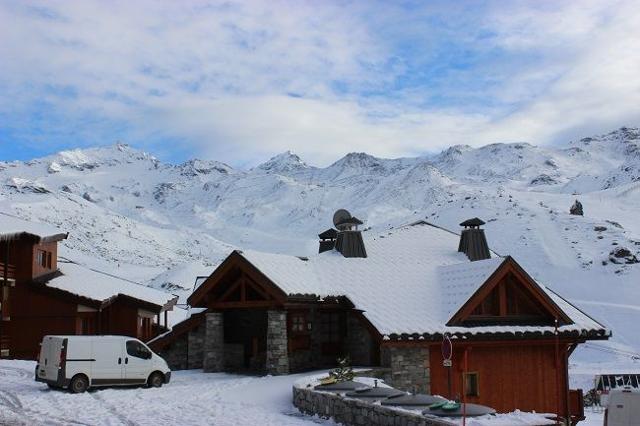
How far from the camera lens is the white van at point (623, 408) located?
1257 centimetres

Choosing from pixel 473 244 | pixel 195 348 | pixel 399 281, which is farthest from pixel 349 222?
pixel 195 348

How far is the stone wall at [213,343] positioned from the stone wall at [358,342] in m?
4.81

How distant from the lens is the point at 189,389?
2144cm

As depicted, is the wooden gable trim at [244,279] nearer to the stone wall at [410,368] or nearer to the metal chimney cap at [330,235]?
the stone wall at [410,368]

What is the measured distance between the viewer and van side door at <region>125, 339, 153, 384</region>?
21.5 m

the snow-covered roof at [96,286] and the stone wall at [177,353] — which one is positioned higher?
the snow-covered roof at [96,286]

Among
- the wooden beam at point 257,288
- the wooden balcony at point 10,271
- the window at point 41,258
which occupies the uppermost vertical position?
the window at point 41,258

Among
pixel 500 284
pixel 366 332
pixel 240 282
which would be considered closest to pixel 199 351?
pixel 240 282

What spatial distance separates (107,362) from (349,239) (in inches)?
494

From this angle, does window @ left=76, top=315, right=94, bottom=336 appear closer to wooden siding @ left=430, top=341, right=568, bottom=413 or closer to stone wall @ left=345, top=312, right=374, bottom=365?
stone wall @ left=345, top=312, right=374, bottom=365

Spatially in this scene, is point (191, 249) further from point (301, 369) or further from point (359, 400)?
point (359, 400)

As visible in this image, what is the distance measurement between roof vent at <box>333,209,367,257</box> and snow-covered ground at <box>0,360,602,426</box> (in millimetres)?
7731

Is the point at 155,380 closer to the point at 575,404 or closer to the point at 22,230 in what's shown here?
the point at 575,404

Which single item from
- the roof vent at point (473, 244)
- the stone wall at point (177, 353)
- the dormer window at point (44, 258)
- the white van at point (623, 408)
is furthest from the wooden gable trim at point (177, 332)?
the white van at point (623, 408)
